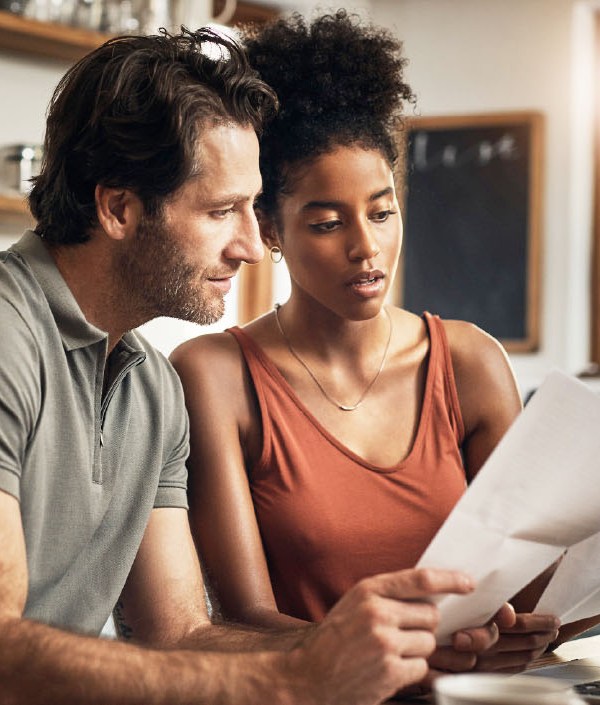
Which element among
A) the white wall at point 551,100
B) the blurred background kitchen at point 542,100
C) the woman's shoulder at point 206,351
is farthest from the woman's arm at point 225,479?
the white wall at point 551,100

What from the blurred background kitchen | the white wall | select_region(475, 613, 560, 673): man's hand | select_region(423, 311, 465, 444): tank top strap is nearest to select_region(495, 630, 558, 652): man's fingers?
select_region(475, 613, 560, 673): man's hand

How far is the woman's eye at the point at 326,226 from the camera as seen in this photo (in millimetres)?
1479

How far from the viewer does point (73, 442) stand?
3.97ft

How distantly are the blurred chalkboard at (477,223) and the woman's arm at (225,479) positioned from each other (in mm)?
2744

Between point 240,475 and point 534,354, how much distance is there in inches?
112

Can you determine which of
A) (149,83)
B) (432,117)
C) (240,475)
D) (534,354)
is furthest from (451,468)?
(432,117)

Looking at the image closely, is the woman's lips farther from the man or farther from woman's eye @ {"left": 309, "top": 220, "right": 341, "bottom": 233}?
the man

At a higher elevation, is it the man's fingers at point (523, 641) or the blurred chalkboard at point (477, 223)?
the blurred chalkboard at point (477, 223)

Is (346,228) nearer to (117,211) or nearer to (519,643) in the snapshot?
(117,211)

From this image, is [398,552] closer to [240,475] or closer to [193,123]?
[240,475]

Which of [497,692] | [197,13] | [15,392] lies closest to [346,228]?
[15,392]

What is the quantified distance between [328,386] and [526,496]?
683 millimetres

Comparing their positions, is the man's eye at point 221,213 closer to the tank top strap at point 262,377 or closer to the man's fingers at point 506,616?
the tank top strap at point 262,377

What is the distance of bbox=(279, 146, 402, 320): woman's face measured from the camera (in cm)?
147
